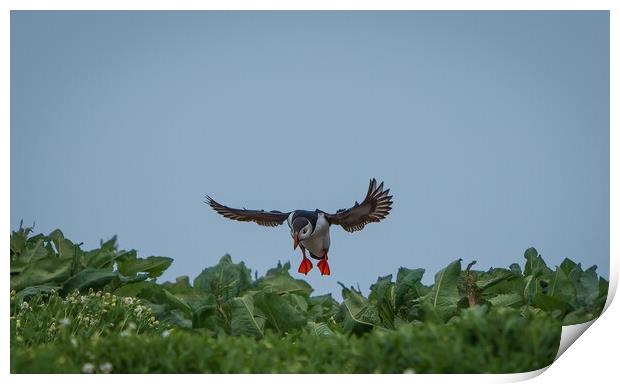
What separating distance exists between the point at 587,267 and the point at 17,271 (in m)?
3.31

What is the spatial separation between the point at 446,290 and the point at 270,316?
975 mm

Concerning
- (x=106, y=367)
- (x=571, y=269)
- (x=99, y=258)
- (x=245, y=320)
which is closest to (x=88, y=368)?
(x=106, y=367)

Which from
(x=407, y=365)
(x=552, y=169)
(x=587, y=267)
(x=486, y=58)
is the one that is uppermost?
(x=486, y=58)

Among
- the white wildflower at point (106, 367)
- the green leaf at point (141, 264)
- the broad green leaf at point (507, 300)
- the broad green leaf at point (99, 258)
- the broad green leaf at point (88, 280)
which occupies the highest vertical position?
the broad green leaf at point (99, 258)

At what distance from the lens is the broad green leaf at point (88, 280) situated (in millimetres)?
6410

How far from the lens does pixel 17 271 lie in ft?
20.9

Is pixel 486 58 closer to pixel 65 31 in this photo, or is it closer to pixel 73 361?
pixel 65 31

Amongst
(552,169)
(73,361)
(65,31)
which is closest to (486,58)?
(552,169)

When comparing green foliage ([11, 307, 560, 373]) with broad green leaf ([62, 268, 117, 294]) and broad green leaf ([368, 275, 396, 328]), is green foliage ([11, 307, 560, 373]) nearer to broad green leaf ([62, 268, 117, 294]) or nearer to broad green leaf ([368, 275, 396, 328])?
broad green leaf ([368, 275, 396, 328])

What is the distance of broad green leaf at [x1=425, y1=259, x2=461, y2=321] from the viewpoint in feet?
18.4

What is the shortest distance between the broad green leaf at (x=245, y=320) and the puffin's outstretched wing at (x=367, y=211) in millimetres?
645

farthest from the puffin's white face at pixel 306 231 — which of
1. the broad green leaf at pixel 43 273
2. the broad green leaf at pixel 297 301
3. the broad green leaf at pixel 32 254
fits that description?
the broad green leaf at pixel 32 254

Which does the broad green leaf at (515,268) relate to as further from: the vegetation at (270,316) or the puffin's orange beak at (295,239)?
the puffin's orange beak at (295,239)

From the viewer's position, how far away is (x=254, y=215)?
589cm
